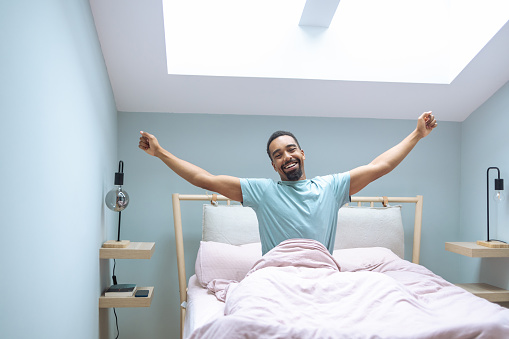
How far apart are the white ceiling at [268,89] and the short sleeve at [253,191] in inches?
34.4

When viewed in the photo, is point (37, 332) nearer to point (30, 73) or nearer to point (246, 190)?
point (30, 73)

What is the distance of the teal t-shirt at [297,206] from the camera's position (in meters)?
1.87

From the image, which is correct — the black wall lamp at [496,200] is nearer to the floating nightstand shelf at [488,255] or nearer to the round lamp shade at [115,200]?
the floating nightstand shelf at [488,255]

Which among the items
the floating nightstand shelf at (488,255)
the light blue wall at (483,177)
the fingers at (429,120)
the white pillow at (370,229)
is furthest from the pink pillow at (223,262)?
the light blue wall at (483,177)

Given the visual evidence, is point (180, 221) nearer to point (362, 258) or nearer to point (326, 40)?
point (362, 258)

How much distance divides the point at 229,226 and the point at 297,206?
2.73 ft

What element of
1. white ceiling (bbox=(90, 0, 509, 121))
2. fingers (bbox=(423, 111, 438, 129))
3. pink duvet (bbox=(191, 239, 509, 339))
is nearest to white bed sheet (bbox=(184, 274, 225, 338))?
pink duvet (bbox=(191, 239, 509, 339))

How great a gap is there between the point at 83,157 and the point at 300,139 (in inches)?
60.5

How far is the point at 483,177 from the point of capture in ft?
9.44

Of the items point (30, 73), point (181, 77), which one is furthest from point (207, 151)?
point (30, 73)

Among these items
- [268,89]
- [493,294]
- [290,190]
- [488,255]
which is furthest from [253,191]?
[493,294]

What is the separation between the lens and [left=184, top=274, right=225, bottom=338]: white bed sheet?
1.75 metres

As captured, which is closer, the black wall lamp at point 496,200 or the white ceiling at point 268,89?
the white ceiling at point 268,89

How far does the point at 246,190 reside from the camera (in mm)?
1956
